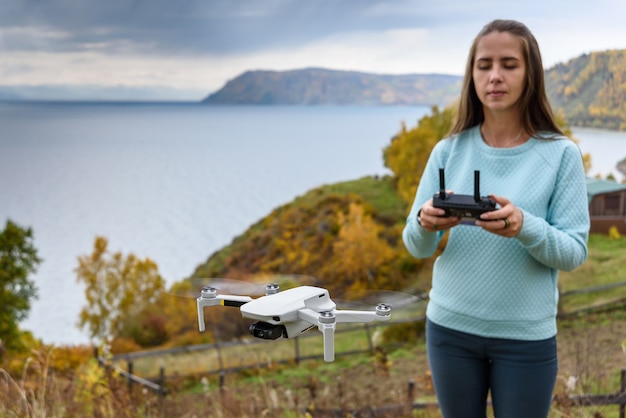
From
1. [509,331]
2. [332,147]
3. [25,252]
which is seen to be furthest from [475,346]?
[332,147]

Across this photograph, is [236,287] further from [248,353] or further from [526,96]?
[248,353]

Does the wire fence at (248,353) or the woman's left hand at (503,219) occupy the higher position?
the woman's left hand at (503,219)

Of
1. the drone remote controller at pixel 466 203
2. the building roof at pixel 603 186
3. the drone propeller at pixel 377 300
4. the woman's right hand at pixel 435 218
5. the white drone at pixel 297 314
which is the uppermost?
the drone remote controller at pixel 466 203

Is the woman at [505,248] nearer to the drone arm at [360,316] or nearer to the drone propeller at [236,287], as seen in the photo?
the drone propeller at [236,287]

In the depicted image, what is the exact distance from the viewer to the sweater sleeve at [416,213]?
1.50 m

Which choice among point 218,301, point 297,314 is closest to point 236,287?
point 218,301

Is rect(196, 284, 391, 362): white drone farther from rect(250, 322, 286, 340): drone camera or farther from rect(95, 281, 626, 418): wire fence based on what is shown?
rect(95, 281, 626, 418): wire fence

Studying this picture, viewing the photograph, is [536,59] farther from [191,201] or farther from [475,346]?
[191,201]

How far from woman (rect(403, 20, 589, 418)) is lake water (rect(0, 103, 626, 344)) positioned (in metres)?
38.1

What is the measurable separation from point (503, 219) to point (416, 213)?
1.06 ft

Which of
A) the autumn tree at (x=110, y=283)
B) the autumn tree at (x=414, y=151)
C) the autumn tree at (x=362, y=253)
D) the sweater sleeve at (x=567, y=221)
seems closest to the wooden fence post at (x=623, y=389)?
the sweater sleeve at (x=567, y=221)

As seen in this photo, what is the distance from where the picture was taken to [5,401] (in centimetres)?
242

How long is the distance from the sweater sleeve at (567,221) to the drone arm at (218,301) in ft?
A: 2.37

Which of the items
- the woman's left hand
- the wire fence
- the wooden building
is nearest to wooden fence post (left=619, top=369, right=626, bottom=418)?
the woman's left hand
